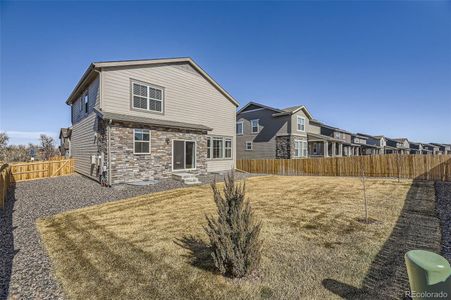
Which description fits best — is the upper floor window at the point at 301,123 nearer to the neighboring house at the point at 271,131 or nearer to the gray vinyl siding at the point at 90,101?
the neighboring house at the point at 271,131

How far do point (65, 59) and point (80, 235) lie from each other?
40.0ft

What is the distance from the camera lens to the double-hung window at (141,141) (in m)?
11.7

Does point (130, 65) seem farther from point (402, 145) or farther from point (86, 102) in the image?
point (402, 145)

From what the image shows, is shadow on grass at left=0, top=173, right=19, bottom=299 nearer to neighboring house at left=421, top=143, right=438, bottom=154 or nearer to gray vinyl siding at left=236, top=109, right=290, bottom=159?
gray vinyl siding at left=236, top=109, right=290, bottom=159

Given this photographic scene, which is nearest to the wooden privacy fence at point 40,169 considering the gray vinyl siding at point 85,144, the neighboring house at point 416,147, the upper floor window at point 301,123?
the gray vinyl siding at point 85,144

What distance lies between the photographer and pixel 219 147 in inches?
709

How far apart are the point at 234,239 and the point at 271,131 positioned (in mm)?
22048

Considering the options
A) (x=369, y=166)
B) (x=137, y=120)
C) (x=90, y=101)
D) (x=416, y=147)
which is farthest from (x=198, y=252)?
(x=416, y=147)

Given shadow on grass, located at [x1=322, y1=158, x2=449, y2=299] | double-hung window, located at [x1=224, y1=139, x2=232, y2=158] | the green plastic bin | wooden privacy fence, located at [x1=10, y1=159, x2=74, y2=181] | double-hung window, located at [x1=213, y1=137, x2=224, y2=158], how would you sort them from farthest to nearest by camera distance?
double-hung window, located at [x1=224, y1=139, x2=232, y2=158]
double-hung window, located at [x1=213, y1=137, x2=224, y2=158]
wooden privacy fence, located at [x1=10, y1=159, x2=74, y2=181]
shadow on grass, located at [x1=322, y1=158, x2=449, y2=299]
the green plastic bin

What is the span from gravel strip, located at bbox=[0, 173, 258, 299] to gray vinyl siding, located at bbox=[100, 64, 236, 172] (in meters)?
4.34

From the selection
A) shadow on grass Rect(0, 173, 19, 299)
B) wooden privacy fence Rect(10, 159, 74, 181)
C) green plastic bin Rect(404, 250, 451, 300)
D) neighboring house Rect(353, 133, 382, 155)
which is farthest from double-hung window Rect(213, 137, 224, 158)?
neighboring house Rect(353, 133, 382, 155)

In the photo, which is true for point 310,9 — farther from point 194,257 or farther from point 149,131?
point 194,257

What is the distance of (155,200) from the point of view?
867cm

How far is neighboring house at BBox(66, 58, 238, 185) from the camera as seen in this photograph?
1113cm
